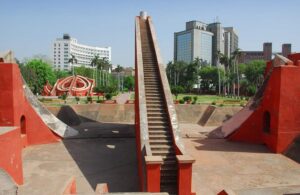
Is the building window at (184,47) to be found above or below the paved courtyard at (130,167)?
above

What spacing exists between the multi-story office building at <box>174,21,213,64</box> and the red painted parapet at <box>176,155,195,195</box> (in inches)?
4443

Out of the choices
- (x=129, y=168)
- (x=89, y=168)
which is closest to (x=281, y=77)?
(x=129, y=168)

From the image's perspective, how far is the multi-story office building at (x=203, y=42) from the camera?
12275 centimetres

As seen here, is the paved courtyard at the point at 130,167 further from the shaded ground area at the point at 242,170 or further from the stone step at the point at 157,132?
the stone step at the point at 157,132

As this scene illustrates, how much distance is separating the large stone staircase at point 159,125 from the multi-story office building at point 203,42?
108m

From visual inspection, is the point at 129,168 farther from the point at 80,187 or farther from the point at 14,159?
the point at 14,159

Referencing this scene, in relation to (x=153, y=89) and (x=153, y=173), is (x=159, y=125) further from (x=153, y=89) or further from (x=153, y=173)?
(x=153, y=173)

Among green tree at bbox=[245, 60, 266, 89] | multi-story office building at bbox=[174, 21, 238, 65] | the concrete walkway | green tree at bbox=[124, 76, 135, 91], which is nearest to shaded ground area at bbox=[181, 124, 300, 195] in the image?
the concrete walkway

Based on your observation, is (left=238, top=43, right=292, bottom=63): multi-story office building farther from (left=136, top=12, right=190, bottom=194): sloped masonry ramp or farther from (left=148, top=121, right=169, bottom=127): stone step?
(left=148, top=121, right=169, bottom=127): stone step

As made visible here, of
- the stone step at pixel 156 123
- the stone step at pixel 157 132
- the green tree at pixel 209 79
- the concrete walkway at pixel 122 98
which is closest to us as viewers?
the stone step at pixel 157 132

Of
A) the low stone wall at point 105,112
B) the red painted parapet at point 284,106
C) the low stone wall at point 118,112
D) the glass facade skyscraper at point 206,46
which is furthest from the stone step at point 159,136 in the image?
the glass facade skyscraper at point 206,46

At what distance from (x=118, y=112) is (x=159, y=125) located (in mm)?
11881

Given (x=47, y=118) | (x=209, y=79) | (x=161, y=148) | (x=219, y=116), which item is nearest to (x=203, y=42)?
(x=209, y=79)

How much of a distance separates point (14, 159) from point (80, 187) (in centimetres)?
195
